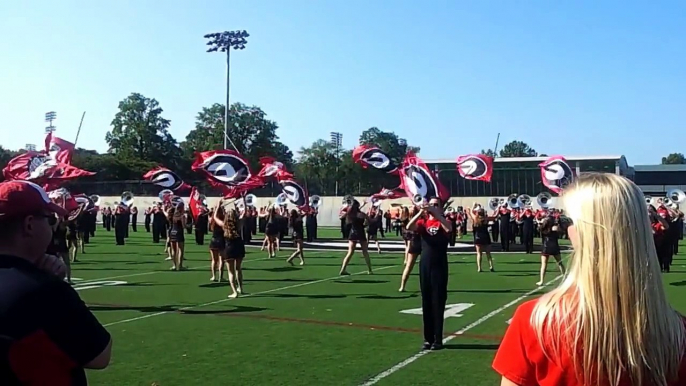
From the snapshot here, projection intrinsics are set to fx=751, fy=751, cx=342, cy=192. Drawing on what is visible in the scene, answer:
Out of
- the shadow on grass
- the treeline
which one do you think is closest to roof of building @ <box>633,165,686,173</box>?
the treeline

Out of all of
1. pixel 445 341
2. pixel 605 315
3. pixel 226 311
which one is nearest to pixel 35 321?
pixel 605 315

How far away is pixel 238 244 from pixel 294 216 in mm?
10954

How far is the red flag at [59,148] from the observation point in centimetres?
2553

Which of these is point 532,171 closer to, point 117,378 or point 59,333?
point 117,378

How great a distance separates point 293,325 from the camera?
10852 mm

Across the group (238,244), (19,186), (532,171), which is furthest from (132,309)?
(532,171)

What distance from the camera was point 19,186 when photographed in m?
2.73

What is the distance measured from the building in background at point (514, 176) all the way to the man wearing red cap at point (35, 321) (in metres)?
62.1

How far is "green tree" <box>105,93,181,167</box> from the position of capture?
105125 millimetres

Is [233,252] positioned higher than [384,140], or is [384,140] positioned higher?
[384,140]

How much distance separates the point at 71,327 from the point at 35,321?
0.11m

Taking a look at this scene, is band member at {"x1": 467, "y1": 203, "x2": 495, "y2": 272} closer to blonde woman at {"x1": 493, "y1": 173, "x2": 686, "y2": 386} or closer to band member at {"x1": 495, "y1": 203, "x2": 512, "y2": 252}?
band member at {"x1": 495, "y1": 203, "x2": 512, "y2": 252}

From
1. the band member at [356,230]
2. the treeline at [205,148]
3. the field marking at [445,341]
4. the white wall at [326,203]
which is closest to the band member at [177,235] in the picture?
the band member at [356,230]

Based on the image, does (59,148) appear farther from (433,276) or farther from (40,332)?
(40,332)
